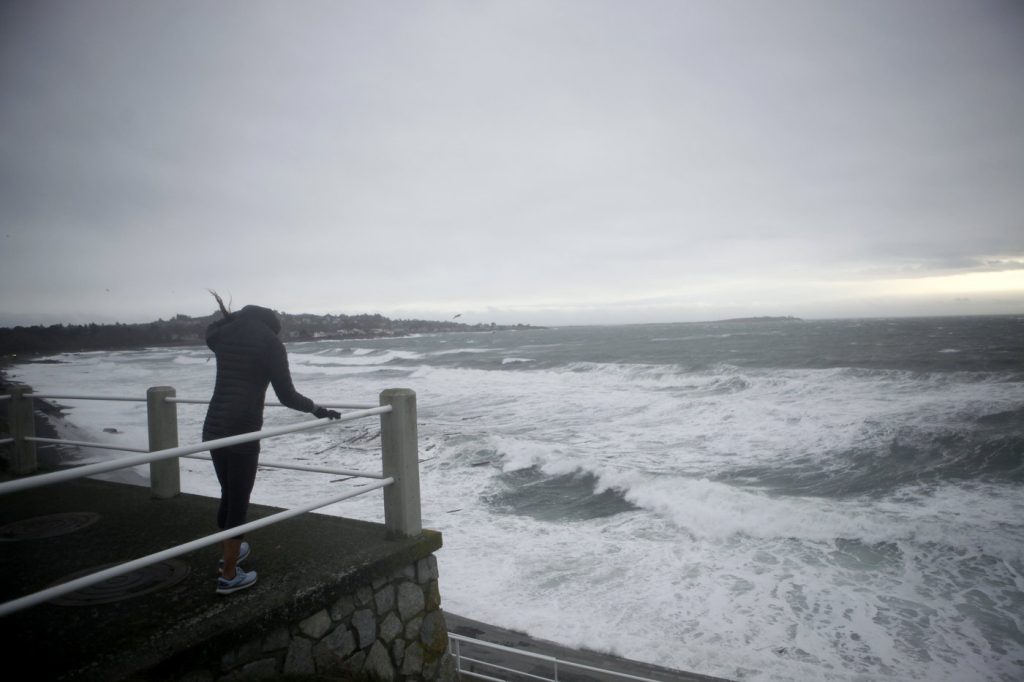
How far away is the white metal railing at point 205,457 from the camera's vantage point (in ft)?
6.05

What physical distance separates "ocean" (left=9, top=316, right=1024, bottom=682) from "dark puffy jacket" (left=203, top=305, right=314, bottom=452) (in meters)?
5.89

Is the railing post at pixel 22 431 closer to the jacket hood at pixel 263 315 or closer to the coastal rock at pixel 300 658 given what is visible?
the jacket hood at pixel 263 315

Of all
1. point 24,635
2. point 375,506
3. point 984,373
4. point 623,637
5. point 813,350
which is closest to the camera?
point 24,635

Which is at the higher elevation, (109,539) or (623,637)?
(109,539)

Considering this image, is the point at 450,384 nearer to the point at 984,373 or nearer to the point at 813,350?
the point at 984,373

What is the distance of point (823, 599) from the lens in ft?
25.8

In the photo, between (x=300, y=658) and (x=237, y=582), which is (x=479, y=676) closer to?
(x=300, y=658)

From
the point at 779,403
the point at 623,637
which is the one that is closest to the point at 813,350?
the point at 779,403

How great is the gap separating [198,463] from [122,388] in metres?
23.0

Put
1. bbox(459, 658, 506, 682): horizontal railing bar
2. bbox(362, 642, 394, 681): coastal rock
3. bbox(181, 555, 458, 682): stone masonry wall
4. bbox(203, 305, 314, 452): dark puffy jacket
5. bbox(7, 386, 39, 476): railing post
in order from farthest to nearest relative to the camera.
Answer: bbox(459, 658, 506, 682): horizontal railing bar, bbox(7, 386, 39, 476): railing post, bbox(362, 642, 394, 681): coastal rock, bbox(203, 305, 314, 452): dark puffy jacket, bbox(181, 555, 458, 682): stone masonry wall

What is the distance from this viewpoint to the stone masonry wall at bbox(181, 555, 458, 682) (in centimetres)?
248

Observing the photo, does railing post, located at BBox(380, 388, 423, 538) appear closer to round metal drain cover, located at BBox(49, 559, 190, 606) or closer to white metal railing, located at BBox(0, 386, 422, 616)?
white metal railing, located at BBox(0, 386, 422, 616)

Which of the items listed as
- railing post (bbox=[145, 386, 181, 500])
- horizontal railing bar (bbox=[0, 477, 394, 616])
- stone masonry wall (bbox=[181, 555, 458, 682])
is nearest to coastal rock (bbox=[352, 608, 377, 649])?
stone masonry wall (bbox=[181, 555, 458, 682])

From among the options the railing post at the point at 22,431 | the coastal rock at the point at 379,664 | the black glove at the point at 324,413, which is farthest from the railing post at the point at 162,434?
the coastal rock at the point at 379,664
